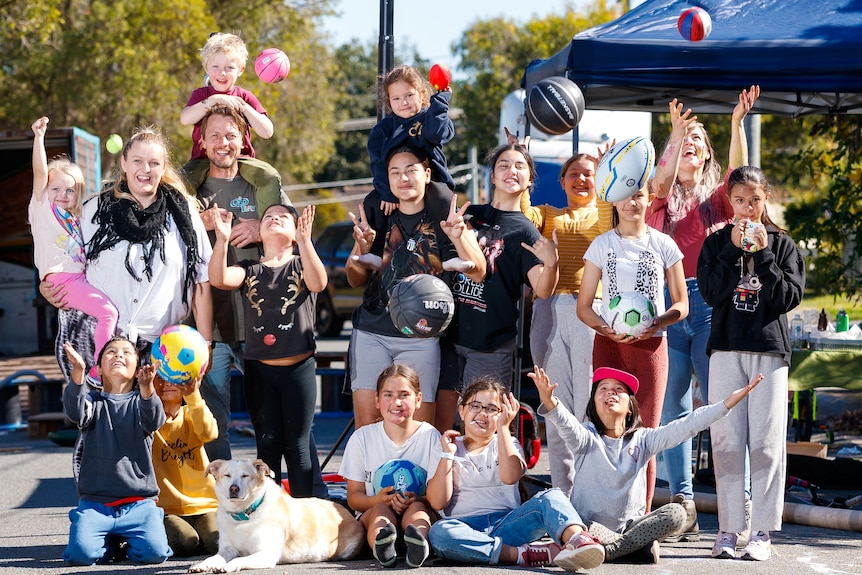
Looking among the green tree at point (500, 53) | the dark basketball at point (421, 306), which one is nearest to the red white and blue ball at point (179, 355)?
the dark basketball at point (421, 306)

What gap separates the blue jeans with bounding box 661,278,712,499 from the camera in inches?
257

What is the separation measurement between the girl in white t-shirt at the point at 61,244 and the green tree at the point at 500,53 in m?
31.8

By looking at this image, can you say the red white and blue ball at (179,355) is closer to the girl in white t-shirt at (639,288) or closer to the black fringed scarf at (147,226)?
the black fringed scarf at (147,226)

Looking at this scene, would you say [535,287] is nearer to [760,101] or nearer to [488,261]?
[488,261]

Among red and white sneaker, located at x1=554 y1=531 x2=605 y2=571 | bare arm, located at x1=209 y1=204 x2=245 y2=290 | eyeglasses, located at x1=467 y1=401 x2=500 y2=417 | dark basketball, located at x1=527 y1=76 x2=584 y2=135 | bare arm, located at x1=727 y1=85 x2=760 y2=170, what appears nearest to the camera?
red and white sneaker, located at x1=554 y1=531 x2=605 y2=571

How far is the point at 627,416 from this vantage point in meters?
5.86

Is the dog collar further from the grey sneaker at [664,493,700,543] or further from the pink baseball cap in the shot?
the grey sneaker at [664,493,700,543]

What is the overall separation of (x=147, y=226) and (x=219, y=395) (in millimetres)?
1086

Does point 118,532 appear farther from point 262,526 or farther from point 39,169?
point 39,169

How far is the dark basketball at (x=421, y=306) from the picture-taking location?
235 inches

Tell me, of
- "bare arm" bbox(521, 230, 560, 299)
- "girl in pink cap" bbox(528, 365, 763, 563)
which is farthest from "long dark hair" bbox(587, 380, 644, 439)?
"bare arm" bbox(521, 230, 560, 299)

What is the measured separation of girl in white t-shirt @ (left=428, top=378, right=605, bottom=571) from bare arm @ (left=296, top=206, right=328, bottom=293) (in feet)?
3.36

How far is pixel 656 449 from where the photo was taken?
580 cm

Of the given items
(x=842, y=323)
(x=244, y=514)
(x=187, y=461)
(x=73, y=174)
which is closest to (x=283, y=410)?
(x=187, y=461)
